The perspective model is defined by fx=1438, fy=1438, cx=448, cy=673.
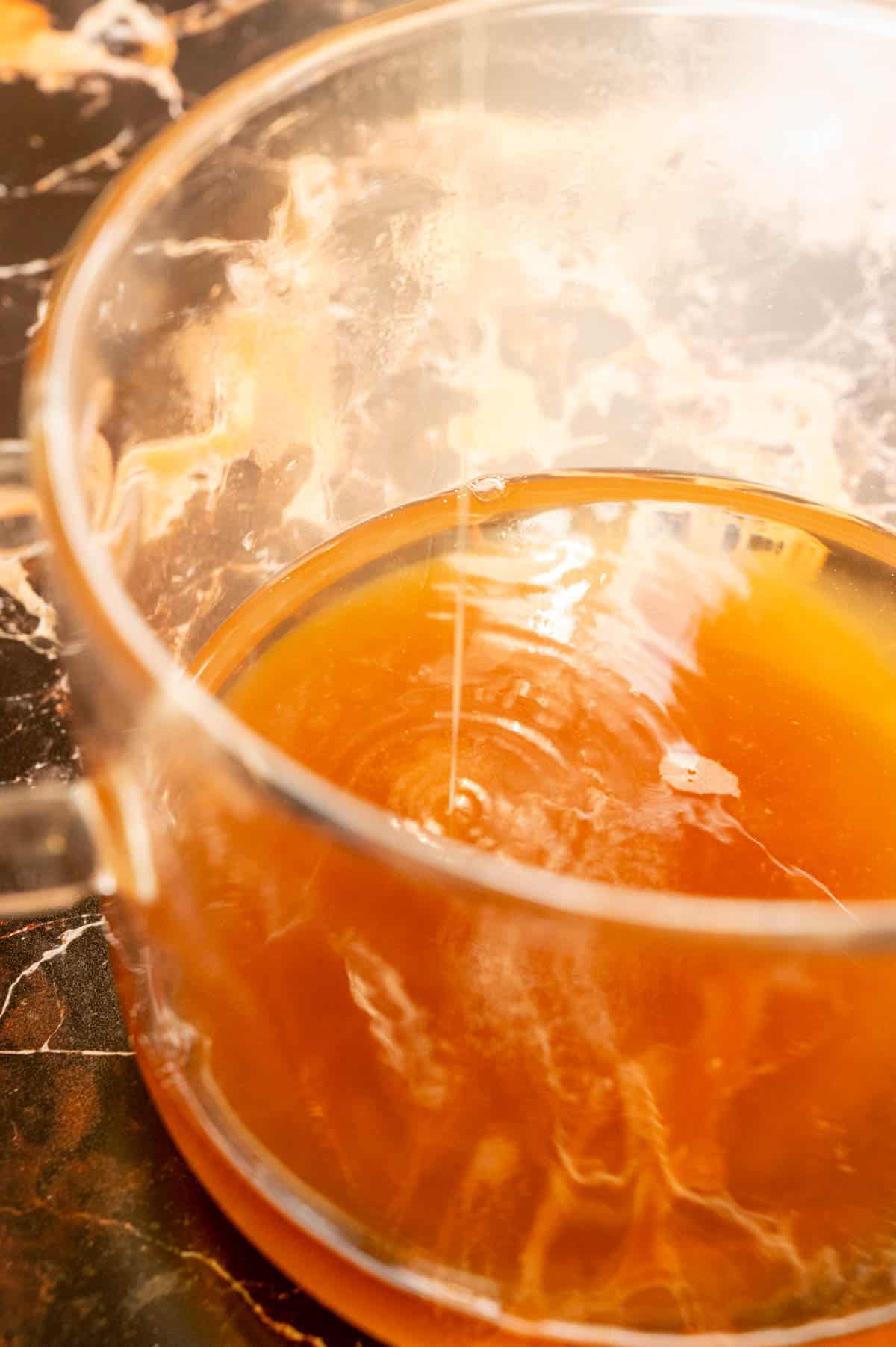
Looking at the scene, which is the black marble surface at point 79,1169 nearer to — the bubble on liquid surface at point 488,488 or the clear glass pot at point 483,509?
the clear glass pot at point 483,509

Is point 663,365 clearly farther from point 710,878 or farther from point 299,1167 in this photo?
point 299,1167

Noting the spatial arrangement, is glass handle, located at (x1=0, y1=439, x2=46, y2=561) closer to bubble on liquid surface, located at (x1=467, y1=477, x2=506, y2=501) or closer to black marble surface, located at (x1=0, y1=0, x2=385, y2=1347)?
black marble surface, located at (x1=0, y1=0, x2=385, y2=1347)

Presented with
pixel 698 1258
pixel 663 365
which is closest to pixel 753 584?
pixel 663 365

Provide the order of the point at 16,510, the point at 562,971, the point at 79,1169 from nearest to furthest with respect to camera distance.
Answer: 1. the point at 562,971
2. the point at 79,1169
3. the point at 16,510

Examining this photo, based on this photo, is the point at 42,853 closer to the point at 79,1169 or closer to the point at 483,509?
the point at 79,1169

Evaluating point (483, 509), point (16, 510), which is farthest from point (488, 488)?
point (16, 510)

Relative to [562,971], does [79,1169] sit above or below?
below
